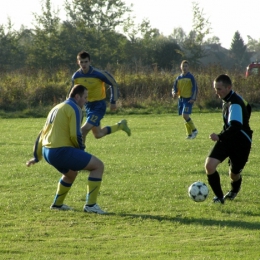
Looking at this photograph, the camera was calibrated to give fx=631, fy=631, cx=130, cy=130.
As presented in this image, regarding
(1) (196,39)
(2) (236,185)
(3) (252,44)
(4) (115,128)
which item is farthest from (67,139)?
(3) (252,44)

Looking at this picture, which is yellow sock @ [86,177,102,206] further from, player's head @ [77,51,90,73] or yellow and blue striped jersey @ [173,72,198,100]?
yellow and blue striped jersey @ [173,72,198,100]

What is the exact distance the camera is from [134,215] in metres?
8.04

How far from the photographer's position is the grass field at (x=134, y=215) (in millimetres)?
6293

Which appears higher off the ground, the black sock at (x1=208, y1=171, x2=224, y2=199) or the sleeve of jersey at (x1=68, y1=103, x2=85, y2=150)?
the sleeve of jersey at (x1=68, y1=103, x2=85, y2=150)

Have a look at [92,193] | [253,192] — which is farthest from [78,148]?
[253,192]

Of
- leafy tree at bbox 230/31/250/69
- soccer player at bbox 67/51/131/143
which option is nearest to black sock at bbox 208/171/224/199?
soccer player at bbox 67/51/131/143

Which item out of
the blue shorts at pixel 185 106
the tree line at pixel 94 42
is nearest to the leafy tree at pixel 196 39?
the tree line at pixel 94 42

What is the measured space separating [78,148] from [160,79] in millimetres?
24832

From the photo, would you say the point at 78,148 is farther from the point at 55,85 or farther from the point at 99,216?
the point at 55,85

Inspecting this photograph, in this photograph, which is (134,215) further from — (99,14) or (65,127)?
(99,14)

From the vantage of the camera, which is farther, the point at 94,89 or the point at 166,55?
the point at 166,55

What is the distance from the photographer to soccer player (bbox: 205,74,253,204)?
26.9 ft

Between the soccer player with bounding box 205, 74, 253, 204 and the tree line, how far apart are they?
3962 centimetres

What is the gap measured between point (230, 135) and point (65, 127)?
2.19m
